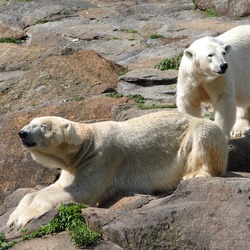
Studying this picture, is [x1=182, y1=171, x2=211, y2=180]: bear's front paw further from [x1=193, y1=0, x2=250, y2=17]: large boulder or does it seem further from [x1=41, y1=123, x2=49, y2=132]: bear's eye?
[x1=193, y1=0, x2=250, y2=17]: large boulder

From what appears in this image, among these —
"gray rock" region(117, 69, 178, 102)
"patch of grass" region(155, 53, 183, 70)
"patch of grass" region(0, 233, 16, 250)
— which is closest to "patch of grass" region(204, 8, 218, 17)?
"patch of grass" region(155, 53, 183, 70)

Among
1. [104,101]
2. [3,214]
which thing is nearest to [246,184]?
[3,214]

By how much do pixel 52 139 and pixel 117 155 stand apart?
0.74 metres

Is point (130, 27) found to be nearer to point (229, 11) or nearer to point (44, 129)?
point (229, 11)

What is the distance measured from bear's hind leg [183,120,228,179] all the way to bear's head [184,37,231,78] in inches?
49.6

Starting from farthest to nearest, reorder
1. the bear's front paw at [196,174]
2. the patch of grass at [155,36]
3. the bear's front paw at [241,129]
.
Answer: the patch of grass at [155,36] → the bear's front paw at [241,129] → the bear's front paw at [196,174]

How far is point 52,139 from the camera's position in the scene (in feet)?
25.2

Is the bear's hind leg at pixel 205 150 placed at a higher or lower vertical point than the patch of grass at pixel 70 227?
higher

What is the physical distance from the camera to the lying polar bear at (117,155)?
7672 millimetres

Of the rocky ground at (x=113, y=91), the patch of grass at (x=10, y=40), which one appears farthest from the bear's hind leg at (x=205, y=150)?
the patch of grass at (x=10, y=40)

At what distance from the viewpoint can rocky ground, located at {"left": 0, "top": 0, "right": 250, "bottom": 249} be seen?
21.8 ft

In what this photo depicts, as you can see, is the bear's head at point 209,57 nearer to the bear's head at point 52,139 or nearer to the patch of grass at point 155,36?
the bear's head at point 52,139

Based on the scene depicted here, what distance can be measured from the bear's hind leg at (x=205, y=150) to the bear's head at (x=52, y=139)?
1.22 m

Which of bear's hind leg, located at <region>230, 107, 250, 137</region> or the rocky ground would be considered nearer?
the rocky ground
